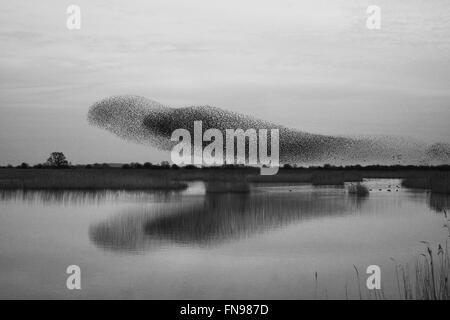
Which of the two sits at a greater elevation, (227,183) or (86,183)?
(227,183)

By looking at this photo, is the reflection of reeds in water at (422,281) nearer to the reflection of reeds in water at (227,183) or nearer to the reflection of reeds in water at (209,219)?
the reflection of reeds in water at (209,219)

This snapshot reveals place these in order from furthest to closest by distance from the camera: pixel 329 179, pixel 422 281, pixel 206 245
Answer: pixel 329 179
pixel 206 245
pixel 422 281

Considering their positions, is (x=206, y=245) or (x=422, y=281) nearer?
(x=422, y=281)

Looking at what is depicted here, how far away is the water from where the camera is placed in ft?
22.8

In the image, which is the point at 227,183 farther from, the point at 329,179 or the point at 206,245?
the point at 206,245

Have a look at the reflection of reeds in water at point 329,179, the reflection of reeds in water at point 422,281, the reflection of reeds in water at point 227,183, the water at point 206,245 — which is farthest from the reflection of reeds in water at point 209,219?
the reflection of reeds in water at point 329,179

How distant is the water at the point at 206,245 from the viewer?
6.94 meters

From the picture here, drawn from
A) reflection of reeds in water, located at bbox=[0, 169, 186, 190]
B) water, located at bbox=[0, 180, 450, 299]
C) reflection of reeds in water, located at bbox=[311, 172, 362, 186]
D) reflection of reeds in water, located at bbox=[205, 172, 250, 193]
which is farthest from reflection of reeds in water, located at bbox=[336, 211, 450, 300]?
reflection of reeds in water, located at bbox=[311, 172, 362, 186]

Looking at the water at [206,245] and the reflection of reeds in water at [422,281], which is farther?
the water at [206,245]

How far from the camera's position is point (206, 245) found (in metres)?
9.45

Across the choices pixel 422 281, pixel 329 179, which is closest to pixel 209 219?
pixel 422 281

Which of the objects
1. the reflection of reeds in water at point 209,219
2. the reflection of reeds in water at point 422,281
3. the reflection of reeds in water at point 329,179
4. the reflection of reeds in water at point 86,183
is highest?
Result: the reflection of reeds in water at point 329,179
